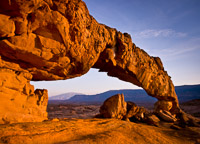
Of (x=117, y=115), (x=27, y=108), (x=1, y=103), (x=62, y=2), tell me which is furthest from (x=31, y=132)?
(x=117, y=115)

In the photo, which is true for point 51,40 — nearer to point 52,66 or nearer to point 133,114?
point 52,66

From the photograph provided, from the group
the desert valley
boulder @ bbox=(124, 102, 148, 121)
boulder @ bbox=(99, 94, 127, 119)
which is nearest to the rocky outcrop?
the desert valley

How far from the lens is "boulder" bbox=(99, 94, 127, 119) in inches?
323

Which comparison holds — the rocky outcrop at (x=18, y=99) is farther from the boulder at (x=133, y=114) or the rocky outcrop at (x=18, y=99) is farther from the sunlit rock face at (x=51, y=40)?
the boulder at (x=133, y=114)

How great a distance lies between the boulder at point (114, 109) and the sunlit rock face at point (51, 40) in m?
2.57

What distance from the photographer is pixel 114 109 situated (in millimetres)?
8266

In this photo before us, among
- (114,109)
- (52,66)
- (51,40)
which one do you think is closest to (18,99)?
(52,66)

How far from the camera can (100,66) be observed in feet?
30.9

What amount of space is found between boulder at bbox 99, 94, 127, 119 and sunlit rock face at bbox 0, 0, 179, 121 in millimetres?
2570

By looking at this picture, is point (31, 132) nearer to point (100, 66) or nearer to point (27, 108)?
point (27, 108)

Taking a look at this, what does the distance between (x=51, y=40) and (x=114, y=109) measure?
5.87 metres

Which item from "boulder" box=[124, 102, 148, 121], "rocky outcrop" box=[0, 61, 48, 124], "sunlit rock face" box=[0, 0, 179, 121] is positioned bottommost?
"boulder" box=[124, 102, 148, 121]

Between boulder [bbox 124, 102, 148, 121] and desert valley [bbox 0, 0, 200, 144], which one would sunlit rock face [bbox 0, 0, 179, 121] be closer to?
desert valley [bbox 0, 0, 200, 144]

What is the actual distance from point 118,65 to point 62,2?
17.3 feet
